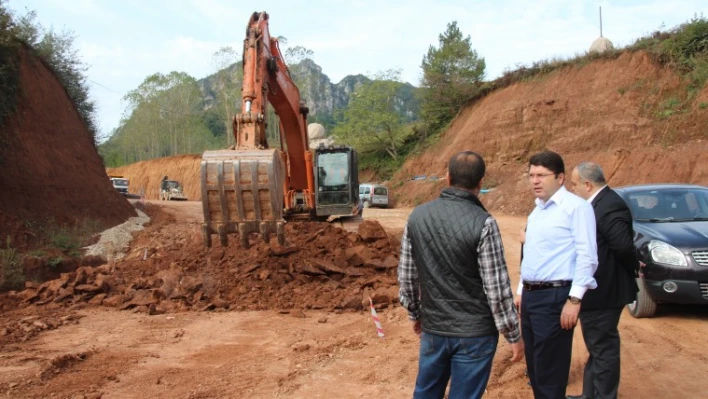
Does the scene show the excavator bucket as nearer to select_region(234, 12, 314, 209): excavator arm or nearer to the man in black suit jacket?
select_region(234, 12, 314, 209): excavator arm

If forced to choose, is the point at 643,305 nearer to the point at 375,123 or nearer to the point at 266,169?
the point at 266,169

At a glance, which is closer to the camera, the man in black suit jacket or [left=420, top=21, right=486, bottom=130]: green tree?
the man in black suit jacket

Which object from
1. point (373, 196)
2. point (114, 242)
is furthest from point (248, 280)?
point (373, 196)

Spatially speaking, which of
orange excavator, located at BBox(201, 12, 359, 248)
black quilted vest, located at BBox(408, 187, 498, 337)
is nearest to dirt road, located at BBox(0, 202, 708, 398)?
orange excavator, located at BBox(201, 12, 359, 248)

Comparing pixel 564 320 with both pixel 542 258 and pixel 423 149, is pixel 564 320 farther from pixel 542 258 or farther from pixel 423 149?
pixel 423 149

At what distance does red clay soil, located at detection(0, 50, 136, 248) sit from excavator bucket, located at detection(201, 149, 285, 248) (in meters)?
7.88

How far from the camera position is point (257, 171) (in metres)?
8.45

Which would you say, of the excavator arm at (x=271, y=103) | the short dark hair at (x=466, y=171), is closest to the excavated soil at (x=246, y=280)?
the excavator arm at (x=271, y=103)

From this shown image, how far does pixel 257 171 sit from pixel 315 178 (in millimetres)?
5661

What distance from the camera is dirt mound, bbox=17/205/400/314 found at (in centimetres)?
919

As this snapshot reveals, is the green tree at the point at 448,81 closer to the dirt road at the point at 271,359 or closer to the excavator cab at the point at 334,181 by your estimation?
the excavator cab at the point at 334,181

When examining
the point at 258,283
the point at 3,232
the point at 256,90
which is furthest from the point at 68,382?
the point at 3,232

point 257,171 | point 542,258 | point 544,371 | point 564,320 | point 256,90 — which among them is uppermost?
point 256,90

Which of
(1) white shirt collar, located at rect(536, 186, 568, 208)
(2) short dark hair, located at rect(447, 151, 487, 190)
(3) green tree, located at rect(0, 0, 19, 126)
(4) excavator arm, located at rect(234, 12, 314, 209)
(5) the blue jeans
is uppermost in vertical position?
(3) green tree, located at rect(0, 0, 19, 126)
